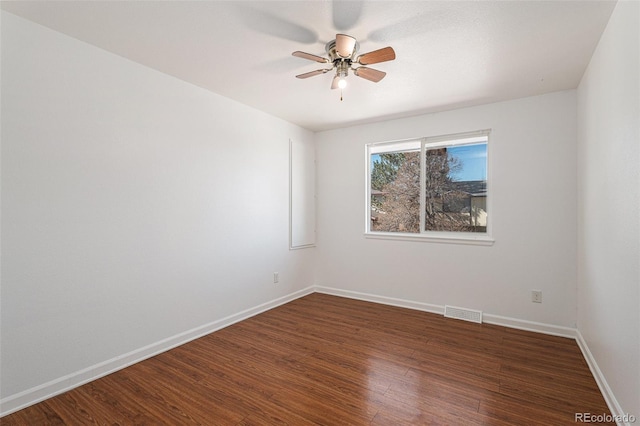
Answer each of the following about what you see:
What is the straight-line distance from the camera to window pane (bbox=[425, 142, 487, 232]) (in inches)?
146

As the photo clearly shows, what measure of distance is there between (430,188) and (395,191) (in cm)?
50

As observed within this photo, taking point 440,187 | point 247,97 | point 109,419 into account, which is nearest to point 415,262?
point 440,187

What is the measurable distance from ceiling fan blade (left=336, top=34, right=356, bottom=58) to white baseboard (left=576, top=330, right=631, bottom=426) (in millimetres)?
2722

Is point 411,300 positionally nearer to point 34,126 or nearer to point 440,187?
point 440,187

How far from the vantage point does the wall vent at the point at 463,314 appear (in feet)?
11.7

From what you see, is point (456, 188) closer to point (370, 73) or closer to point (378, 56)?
point (370, 73)

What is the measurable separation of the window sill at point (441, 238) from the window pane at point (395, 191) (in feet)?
0.51

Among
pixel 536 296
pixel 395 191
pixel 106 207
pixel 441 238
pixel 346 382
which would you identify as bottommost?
pixel 346 382

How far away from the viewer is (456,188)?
386 cm

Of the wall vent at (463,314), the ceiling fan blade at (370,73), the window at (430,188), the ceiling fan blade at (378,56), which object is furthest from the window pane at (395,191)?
the ceiling fan blade at (378,56)

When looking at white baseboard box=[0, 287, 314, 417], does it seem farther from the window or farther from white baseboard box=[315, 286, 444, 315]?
the window

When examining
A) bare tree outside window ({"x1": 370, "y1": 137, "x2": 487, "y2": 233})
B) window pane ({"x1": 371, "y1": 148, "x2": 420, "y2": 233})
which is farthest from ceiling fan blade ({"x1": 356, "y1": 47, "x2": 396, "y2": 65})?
window pane ({"x1": 371, "y1": 148, "x2": 420, "y2": 233})
